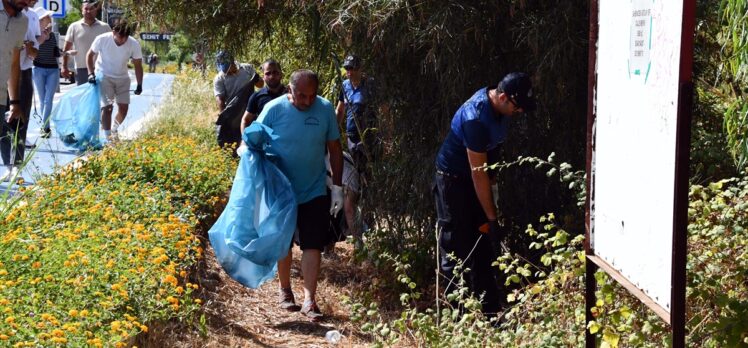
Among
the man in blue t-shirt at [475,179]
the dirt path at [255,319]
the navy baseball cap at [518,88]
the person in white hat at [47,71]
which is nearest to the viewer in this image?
the dirt path at [255,319]

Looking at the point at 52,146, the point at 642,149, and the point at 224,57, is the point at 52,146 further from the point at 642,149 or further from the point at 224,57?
the point at 642,149

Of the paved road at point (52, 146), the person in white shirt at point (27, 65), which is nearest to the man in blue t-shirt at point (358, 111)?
the paved road at point (52, 146)

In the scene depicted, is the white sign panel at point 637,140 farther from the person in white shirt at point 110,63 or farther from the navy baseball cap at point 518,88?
the person in white shirt at point 110,63

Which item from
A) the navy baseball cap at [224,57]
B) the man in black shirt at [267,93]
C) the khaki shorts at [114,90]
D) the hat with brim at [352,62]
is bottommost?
the khaki shorts at [114,90]

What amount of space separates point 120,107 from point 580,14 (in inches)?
336

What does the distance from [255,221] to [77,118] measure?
5.62 m

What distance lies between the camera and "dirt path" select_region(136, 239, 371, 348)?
5895 millimetres

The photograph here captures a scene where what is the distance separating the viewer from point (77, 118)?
1209 centimetres

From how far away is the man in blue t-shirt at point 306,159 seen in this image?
285 inches

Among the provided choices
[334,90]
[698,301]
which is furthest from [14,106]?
[698,301]

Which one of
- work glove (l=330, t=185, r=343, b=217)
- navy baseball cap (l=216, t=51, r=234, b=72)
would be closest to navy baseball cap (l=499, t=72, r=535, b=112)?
work glove (l=330, t=185, r=343, b=217)

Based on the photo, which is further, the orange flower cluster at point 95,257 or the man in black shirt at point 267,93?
the man in black shirt at point 267,93

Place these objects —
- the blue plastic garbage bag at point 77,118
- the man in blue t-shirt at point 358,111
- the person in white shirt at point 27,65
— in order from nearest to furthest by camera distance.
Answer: the man in blue t-shirt at point 358,111 → the person in white shirt at point 27,65 → the blue plastic garbage bag at point 77,118

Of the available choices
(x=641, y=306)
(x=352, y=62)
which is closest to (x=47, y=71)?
(x=352, y=62)
